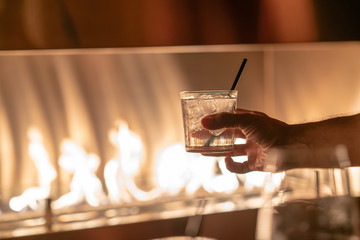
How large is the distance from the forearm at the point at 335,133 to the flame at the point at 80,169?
2.73 feet

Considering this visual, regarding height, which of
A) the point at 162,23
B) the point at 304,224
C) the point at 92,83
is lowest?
the point at 304,224

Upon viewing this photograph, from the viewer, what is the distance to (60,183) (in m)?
1.74

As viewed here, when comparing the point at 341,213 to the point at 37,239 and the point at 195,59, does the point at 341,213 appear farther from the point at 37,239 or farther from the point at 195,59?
the point at 195,59

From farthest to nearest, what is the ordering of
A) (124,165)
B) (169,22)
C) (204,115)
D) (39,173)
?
(124,165)
(39,173)
(169,22)
(204,115)

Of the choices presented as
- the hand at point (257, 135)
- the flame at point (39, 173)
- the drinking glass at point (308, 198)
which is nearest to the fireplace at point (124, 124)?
the flame at point (39, 173)

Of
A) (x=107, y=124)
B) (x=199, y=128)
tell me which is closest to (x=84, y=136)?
(x=107, y=124)

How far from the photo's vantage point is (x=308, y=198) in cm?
42

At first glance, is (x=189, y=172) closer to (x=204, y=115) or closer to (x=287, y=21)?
(x=287, y=21)

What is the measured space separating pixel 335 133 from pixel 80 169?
3.14 ft

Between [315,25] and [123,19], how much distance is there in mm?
584

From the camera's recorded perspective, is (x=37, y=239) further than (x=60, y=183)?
No

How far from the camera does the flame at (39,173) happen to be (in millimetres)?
1613

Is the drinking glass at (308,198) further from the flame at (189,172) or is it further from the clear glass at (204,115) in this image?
the flame at (189,172)

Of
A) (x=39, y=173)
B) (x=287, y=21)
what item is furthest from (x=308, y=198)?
(x=39, y=173)
